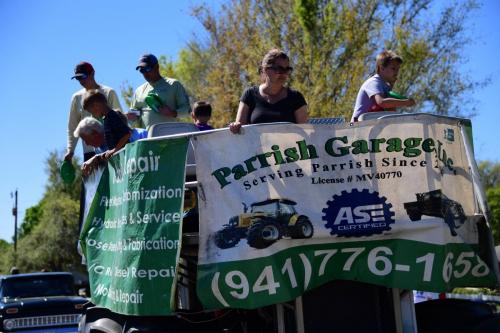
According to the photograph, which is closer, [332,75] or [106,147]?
[106,147]

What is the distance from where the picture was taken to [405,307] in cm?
539

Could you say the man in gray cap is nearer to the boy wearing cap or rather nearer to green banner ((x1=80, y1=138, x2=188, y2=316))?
the boy wearing cap

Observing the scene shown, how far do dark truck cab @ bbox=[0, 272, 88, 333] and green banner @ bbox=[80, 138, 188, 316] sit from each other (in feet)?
33.1

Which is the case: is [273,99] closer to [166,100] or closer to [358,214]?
[358,214]

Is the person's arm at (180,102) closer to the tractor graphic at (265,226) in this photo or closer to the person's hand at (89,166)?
the person's hand at (89,166)

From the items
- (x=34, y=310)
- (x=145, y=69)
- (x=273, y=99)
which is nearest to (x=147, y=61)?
(x=145, y=69)

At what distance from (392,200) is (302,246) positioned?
2.20 feet

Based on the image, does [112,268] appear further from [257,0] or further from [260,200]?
[257,0]

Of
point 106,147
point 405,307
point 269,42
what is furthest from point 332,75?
point 405,307

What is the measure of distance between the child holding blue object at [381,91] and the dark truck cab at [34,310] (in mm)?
9949

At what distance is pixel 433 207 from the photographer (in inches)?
207

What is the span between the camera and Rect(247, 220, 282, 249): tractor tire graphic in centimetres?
505

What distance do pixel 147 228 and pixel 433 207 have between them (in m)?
1.91

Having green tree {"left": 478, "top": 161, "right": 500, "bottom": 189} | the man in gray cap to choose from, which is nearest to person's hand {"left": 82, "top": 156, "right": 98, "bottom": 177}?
the man in gray cap
